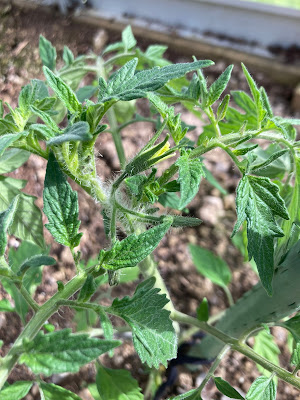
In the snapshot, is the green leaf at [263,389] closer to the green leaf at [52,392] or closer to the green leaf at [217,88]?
the green leaf at [52,392]

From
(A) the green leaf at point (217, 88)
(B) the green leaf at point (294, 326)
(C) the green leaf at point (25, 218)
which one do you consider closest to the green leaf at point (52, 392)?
(C) the green leaf at point (25, 218)

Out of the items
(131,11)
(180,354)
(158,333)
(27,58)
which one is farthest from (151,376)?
(131,11)

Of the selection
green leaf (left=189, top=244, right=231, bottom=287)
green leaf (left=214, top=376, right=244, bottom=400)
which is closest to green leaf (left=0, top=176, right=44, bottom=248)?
green leaf (left=214, top=376, right=244, bottom=400)

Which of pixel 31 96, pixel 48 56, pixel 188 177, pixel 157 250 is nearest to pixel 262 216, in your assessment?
pixel 188 177

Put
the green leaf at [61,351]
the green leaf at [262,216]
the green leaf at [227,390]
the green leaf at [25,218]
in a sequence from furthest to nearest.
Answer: the green leaf at [25,218]
the green leaf at [227,390]
the green leaf at [262,216]
the green leaf at [61,351]

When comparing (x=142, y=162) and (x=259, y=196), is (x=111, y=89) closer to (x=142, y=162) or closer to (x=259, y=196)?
(x=142, y=162)

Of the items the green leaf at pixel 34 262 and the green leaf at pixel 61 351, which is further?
the green leaf at pixel 34 262
